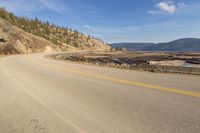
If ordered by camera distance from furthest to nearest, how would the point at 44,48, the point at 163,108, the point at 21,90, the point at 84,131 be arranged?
the point at 44,48, the point at 21,90, the point at 163,108, the point at 84,131

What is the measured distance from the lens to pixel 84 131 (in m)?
4.98

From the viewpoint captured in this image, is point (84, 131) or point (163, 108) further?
point (163, 108)

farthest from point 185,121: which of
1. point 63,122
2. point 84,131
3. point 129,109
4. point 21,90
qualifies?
point 21,90

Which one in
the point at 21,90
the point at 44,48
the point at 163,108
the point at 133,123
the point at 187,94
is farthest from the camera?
the point at 44,48

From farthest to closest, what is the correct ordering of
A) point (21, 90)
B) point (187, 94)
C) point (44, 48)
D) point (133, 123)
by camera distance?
point (44, 48) < point (21, 90) < point (187, 94) < point (133, 123)

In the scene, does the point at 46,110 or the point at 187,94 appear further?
the point at 187,94

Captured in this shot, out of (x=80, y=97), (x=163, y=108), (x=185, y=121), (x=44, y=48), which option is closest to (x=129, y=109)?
(x=163, y=108)

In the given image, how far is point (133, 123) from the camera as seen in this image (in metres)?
5.33

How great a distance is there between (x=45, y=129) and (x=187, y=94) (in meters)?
5.25

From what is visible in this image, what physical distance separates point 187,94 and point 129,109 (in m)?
2.79

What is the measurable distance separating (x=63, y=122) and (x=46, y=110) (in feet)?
4.46

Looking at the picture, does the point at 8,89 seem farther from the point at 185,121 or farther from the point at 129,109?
the point at 185,121

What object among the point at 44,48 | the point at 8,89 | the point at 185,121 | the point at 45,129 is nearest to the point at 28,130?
the point at 45,129

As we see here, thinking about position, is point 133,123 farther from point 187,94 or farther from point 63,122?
point 187,94
